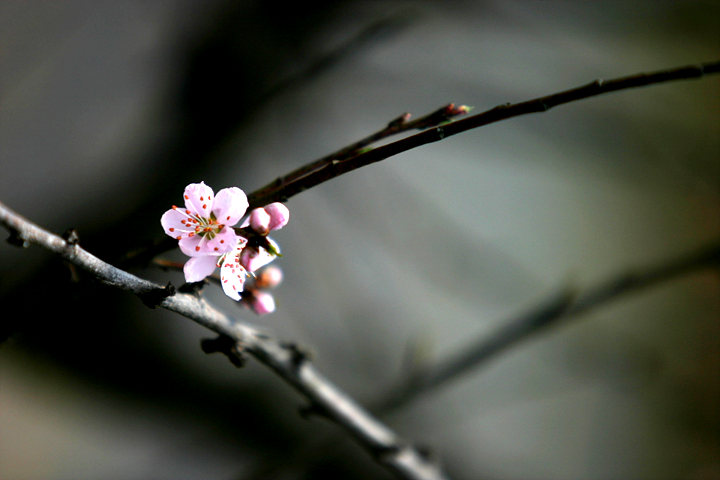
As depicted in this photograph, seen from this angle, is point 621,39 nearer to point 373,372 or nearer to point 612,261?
point 612,261

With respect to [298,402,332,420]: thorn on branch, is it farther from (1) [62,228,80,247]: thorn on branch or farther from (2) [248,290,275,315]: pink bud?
(1) [62,228,80,247]: thorn on branch

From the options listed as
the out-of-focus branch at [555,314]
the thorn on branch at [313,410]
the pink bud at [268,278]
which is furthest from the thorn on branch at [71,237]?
the out-of-focus branch at [555,314]

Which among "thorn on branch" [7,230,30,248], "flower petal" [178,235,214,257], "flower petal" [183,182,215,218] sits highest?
"flower petal" [183,182,215,218]

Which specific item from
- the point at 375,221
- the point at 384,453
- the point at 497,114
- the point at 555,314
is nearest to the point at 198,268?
the point at 497,114

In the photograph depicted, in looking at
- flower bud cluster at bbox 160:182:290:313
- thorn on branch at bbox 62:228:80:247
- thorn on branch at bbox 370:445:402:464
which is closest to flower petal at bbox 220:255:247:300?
flower bud cluster at bbox 160:182:290:313

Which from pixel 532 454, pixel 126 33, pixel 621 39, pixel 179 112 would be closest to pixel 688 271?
pixel 532 454

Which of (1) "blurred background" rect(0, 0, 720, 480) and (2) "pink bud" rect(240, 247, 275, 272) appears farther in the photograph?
(1) "blurred background" rect(0, 0, 720, 480)
